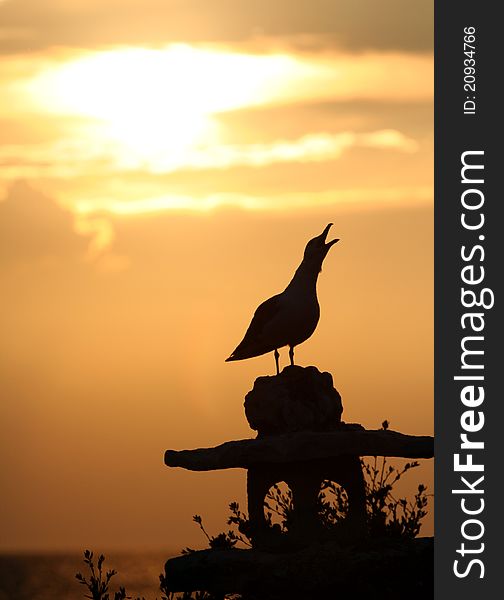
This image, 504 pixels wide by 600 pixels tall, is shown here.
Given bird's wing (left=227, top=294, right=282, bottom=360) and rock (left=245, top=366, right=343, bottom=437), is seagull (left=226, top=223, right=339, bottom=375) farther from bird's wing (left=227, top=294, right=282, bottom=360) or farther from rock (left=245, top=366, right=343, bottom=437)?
rock (left=245, top=366, right=343, bottom=437)

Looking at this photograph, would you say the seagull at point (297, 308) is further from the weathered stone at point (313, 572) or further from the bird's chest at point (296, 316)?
the weathered stone at point (313, 572)

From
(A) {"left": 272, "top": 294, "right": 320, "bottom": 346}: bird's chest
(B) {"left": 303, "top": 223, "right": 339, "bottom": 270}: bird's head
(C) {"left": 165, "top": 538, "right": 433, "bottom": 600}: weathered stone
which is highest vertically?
(B) {"left": 303, "top": 223, "right": 339, "bottom": 270}: bird's head

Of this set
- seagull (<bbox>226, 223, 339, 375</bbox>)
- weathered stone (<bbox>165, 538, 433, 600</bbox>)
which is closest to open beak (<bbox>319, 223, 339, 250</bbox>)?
seagull (<bbox>226, 223, 339, 375</bbox>)

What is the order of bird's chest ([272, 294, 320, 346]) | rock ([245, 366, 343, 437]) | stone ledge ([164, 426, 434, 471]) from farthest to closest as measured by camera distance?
1. bird's chest ([272, 294, 320, 346])
2. rock ([245, 366, 343, 437])
3. stone ledge ([164, 426, 434, 471])

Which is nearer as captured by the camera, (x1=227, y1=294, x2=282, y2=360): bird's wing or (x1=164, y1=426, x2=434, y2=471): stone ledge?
(x1=164, y1=426, x2=434, y2=471): stone ledge

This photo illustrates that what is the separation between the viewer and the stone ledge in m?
18.8

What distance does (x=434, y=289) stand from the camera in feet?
59.1

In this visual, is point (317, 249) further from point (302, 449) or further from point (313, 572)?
point (313, 572)

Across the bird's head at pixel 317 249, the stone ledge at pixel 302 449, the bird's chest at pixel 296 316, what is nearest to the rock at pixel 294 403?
the stone ledge at pixel 302 449

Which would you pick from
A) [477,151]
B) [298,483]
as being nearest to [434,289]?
[477,151]

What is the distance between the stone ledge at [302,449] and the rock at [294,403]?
1.41ft

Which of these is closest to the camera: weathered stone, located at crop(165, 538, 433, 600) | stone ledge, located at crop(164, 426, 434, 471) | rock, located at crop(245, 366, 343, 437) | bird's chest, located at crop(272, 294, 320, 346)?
weathered stone, located at crop(165, 538, 433, 600)

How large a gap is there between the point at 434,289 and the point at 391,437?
2.28 metres

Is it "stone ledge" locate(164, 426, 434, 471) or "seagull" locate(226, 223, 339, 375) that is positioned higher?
A: "seagull" locate(226, 223, 339, 375)
